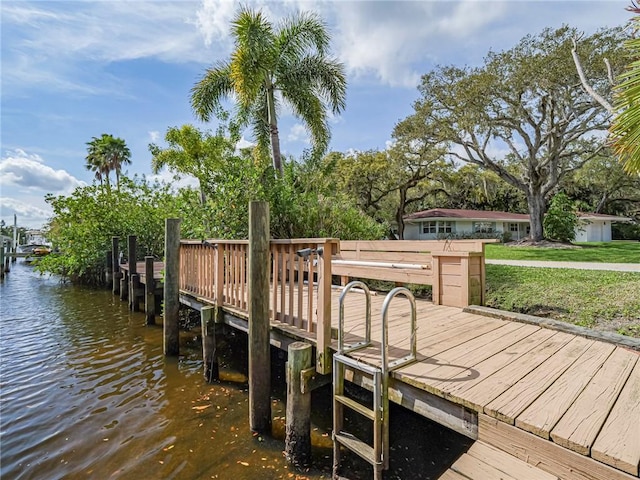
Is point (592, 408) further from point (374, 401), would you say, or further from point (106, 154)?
point (106, 154)

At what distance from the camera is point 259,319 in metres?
3.76

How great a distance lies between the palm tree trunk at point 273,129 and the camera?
1157 centimetres

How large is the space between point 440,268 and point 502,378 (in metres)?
2.84

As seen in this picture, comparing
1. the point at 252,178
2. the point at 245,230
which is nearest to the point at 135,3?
the point at 252,178

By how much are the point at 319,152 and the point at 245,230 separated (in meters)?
5.32

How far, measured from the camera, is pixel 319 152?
39.7 ft

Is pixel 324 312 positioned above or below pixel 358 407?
above

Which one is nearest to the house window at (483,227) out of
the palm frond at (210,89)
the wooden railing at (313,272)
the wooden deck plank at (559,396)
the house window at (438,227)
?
the house window at (438,227)

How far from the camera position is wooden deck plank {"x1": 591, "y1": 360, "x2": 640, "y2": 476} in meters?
1.72

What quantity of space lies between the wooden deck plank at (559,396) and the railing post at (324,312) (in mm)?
1699

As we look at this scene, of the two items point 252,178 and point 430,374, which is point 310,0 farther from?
point 430,374

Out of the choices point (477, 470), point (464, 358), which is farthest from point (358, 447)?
point (464, 358)

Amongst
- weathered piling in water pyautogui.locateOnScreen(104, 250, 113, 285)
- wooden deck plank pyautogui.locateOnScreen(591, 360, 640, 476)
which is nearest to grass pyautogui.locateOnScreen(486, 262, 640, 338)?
wooden deck plank pyautogui.locateOnScreen(591, 360, 640, 476)

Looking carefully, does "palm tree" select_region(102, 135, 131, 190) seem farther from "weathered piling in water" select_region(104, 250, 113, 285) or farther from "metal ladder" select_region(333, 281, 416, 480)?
"metal ladder" select_region(333, 281, 416, 480)
